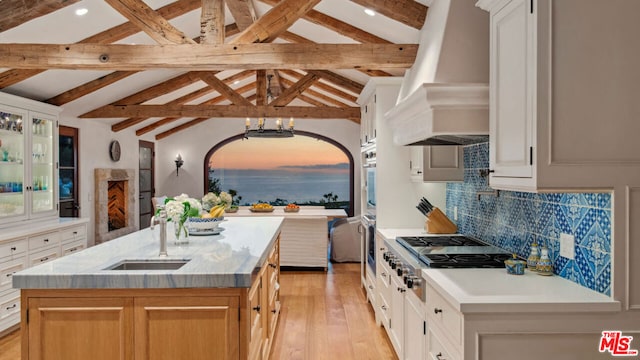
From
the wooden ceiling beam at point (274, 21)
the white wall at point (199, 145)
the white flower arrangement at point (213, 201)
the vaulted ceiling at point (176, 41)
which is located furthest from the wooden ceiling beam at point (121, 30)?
the white wall at point (199, 145)

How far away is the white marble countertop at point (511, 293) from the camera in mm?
1786

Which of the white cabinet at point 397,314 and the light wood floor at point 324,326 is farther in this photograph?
the light wood floor at point 324,326

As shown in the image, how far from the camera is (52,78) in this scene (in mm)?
5094

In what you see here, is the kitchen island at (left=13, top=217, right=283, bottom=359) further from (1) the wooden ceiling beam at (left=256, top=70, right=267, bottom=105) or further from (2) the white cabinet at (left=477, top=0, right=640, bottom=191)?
(1) the wooden ceiling beam at (left=256, top=70, right=267, bottom=105)

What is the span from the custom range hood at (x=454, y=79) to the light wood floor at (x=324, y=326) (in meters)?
1.84

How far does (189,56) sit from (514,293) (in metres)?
2.94

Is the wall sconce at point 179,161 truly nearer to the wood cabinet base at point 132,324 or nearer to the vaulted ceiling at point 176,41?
the vaulted ceiling at point 176,41

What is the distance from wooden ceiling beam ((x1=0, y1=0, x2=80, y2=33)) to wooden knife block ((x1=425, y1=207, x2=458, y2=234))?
11.2 feet

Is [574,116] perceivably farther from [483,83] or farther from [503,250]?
[503,250]

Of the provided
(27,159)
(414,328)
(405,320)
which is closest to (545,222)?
(414,328)

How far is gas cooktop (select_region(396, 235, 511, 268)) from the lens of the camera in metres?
2.46

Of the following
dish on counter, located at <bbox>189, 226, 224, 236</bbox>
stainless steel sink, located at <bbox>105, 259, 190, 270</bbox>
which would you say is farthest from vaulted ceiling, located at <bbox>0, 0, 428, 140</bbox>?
stainless steel sink, located at <bbox>105, 259, 190, 270</bbox>

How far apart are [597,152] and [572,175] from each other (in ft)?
0.44

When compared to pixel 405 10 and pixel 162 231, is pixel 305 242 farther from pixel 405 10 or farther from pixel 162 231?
pixel 162 231
